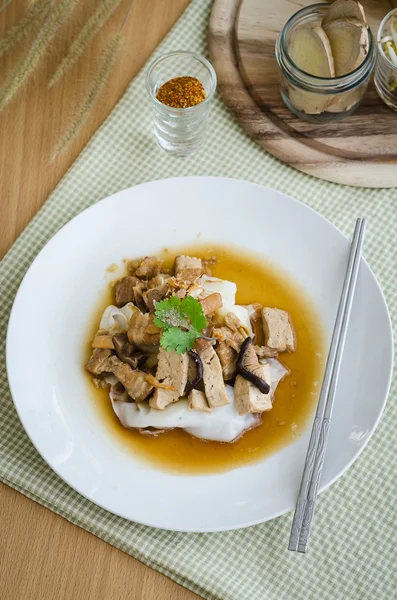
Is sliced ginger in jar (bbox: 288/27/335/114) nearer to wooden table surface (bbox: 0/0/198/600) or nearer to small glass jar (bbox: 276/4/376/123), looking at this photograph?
small glass jar (bbox: 276/4/376/123)

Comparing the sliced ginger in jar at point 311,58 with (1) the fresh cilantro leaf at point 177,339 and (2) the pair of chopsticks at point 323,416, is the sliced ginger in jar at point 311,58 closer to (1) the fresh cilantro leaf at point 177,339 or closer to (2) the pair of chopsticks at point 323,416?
(2) the pair of chopsticks at point 323,416

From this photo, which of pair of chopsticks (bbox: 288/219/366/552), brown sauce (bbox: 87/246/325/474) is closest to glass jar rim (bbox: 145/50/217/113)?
brown sauce (bbox: 87/246/325/474)

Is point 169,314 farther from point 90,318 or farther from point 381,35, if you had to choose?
point 381,35

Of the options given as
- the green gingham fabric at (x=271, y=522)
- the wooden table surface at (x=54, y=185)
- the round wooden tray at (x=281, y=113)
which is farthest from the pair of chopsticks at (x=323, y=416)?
the wooden table surface at (x=54, y=185)

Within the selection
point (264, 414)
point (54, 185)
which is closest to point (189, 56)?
point (54, 185)

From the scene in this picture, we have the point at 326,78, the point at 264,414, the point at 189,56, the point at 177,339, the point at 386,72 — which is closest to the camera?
the point at 177,339
